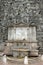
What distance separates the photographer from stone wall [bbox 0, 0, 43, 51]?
905 cm

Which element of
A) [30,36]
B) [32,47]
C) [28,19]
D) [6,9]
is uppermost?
[6,9]

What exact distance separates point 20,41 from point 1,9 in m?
1.97

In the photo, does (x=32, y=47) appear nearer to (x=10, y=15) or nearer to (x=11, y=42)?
(x=11, y=42)

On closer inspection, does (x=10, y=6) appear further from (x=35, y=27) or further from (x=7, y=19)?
(x=35, y=27)

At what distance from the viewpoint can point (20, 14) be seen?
30.0 ft

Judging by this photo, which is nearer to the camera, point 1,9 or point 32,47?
point 32,47

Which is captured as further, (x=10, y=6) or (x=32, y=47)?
(x=10, y=6)

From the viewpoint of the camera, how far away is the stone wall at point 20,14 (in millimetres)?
9047

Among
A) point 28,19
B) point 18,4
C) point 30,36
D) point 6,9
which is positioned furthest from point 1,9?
point 30,36

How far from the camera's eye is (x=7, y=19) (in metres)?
9.25

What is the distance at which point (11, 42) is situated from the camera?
8883 millimetres

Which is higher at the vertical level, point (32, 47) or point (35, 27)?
point (35, 27)

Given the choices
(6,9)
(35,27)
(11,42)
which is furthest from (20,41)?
(6,9)

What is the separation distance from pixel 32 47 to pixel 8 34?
1.42m
